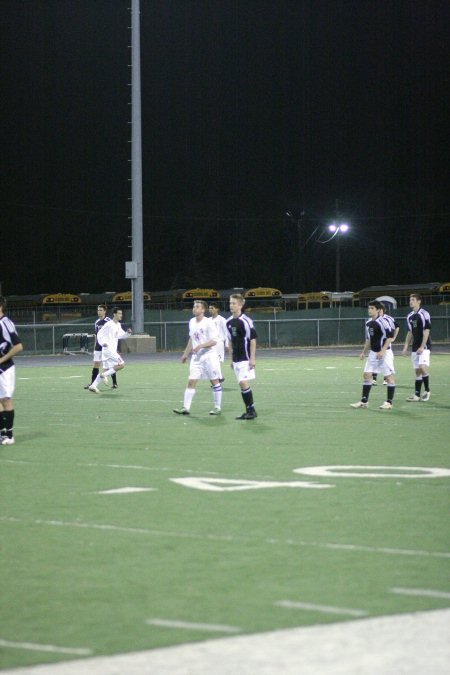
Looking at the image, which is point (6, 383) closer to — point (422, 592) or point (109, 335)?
point (422, 592)

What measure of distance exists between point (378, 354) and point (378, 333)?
1.23ft

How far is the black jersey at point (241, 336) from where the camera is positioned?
59.9 ft

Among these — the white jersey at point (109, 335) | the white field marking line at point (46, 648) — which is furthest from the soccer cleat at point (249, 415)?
the white field marking line at point (46, 648)

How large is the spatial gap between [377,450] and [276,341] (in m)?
38.8

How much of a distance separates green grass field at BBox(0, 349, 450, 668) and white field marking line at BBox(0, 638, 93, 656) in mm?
20

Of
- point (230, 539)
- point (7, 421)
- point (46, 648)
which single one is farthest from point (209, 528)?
point (7, 421)

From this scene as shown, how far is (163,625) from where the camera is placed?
599 cm

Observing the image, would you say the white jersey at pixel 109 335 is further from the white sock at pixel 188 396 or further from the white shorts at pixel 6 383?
the white shorts at pixel 6 383

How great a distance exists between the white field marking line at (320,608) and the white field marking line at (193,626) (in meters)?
0.54

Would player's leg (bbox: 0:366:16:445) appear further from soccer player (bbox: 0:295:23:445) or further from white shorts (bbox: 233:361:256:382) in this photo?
white shorts (bbox: 233:361:256:382)

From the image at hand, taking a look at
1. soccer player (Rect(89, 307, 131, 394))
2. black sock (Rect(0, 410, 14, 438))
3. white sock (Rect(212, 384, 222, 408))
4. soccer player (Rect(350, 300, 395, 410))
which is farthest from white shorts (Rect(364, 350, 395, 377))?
soccer player (Rect(89, 307, 131, 394))

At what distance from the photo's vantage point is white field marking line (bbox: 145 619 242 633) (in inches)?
230

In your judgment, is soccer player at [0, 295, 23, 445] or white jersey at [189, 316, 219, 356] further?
white jersey at [189, 316, 219, 356]

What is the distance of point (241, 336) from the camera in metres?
18.3
